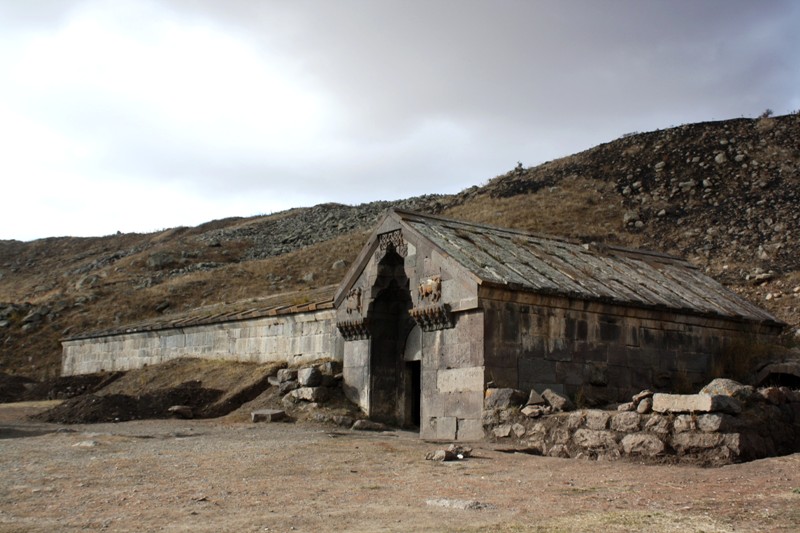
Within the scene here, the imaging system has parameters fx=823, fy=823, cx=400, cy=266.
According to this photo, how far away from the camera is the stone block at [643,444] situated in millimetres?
10258

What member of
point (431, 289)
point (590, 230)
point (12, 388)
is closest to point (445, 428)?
point (431, 289)

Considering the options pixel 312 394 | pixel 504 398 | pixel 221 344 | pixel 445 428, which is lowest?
pixel 445 428

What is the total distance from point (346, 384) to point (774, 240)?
1979 cm

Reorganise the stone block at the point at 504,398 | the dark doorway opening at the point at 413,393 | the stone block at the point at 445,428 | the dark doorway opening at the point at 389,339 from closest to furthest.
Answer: the stone block at the point at 504,398, the stone block at the point at 445,428, the dark doorway opening at the point at 389,339, the dark doorway opening at the point at 413,393

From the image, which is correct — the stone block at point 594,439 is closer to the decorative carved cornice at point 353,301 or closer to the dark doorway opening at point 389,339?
the dark doorway opening at point 389,339

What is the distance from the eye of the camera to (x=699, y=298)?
18094mm

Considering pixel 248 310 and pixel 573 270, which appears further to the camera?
pixel 248 310

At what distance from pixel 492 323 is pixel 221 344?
1145cm

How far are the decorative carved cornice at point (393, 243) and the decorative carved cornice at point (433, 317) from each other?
1634 millimetres

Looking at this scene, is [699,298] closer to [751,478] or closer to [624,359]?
[624,359]

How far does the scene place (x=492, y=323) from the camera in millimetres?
13891

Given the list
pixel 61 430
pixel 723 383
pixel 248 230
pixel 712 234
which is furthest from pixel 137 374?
pixel 248 230

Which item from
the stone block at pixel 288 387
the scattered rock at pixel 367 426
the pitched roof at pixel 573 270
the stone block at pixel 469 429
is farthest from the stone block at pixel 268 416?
the pitched roof at pixel 573 270

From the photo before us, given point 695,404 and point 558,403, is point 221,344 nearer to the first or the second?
point 558,403
